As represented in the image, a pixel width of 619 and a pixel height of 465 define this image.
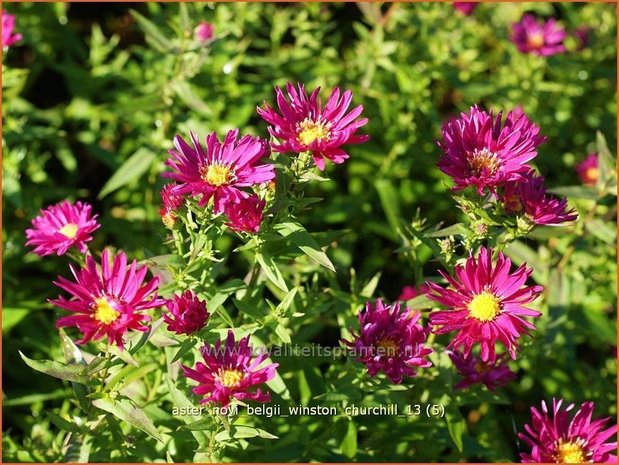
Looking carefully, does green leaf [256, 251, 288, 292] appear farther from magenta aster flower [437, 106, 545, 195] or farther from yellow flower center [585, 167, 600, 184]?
yellow flower center [585, 167, 600, 184]

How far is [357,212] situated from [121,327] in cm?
180

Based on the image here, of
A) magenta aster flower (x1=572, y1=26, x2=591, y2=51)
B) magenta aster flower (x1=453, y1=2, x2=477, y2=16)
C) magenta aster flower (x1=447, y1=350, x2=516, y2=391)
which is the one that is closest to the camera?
magenta aster flower (x1=447, y1=350, x2=516, y2=391)

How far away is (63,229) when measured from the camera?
7.46 ft

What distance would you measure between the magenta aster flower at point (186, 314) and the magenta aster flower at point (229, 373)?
9cm

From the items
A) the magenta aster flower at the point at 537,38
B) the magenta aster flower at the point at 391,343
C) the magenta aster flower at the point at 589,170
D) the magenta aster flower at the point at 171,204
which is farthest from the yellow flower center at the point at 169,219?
the magenta aster flower at the point at 537,38

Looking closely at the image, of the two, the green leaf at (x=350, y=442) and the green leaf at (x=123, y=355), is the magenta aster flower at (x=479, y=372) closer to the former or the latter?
the green leaf at (x=350, y=442)

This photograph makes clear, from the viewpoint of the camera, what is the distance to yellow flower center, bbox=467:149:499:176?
198cm

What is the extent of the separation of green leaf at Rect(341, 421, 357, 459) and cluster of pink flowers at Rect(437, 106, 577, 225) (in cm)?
84

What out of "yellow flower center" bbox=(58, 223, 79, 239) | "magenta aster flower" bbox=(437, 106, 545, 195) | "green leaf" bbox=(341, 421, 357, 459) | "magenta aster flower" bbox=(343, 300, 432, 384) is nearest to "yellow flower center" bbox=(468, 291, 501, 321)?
"magenta aster flower" bbox=(343, 300, 432, 384)

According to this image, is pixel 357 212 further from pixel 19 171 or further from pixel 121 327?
pixel 121 327

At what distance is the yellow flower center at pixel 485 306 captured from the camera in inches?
78.6

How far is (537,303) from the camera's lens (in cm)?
282

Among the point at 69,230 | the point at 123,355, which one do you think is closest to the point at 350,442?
the point at 123,355

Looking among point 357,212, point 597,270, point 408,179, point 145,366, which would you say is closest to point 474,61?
point 408,179
